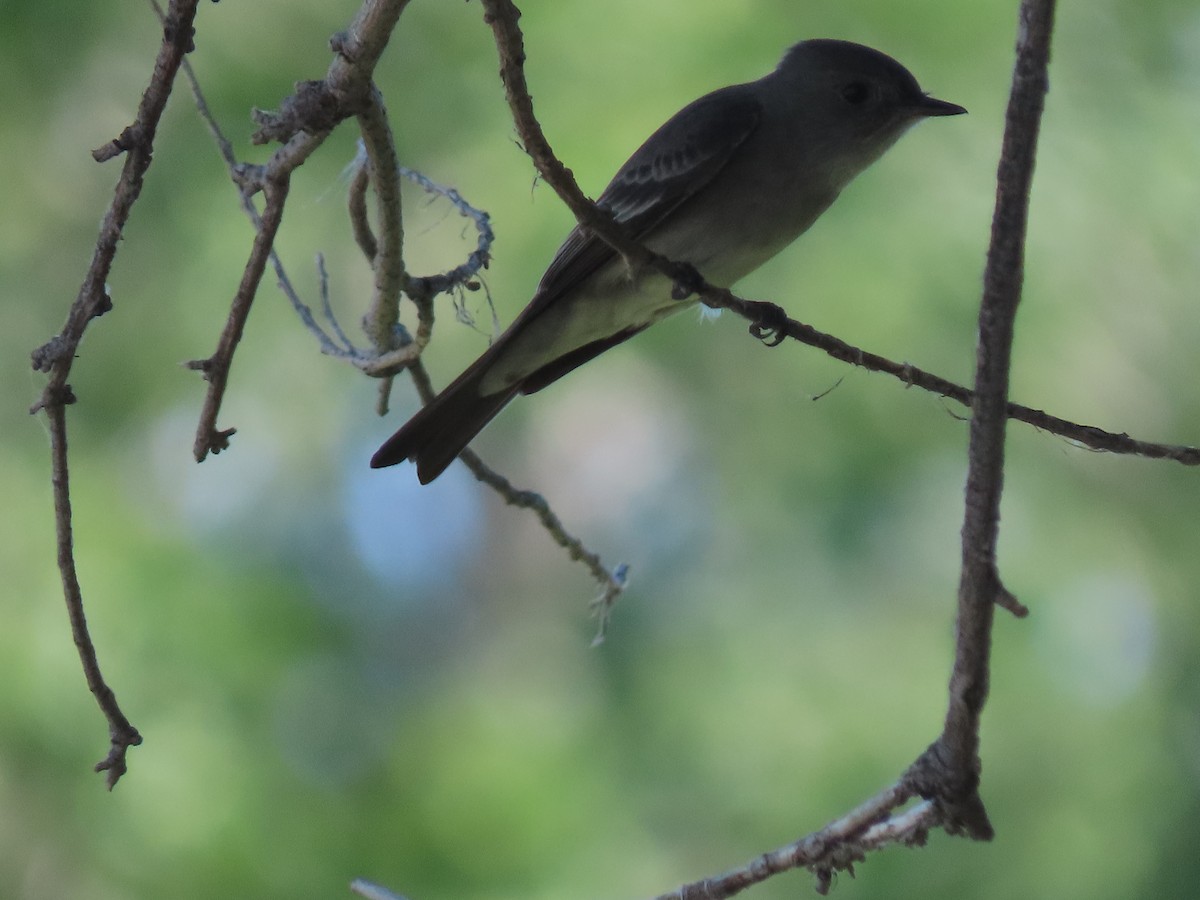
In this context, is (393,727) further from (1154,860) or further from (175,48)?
(175,48)

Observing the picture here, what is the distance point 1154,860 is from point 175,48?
3.98 meters

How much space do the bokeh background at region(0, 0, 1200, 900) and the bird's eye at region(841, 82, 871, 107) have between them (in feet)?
3.83

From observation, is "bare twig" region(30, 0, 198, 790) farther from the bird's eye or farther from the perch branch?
the bird's eye

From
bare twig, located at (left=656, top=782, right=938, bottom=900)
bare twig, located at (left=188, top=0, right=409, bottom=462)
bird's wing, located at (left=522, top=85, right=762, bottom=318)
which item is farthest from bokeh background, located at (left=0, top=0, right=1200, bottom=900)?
bare twig, located at (left=656, top=782, right=938, bottom=900)

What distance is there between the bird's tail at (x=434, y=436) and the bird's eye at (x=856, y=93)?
1.24 metres

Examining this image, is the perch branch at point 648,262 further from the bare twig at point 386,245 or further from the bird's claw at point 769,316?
the bare twig at point 386,245

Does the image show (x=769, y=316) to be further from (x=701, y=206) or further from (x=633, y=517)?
(x=633, y=517)

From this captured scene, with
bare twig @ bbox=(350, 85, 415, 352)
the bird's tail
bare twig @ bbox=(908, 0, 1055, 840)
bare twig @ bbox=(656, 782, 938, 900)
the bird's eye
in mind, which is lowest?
bare twig @ bbox=(656, 782, 938, 900)

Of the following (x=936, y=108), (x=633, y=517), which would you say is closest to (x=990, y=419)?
(x=936, y=108)

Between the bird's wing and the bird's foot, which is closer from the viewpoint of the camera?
the bird's foot

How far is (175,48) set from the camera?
1.97 meters

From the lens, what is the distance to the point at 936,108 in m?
3.58

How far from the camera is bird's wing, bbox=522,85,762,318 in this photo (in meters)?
3.46

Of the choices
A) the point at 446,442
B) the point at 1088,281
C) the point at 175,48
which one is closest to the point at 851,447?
the point at 1088,281
